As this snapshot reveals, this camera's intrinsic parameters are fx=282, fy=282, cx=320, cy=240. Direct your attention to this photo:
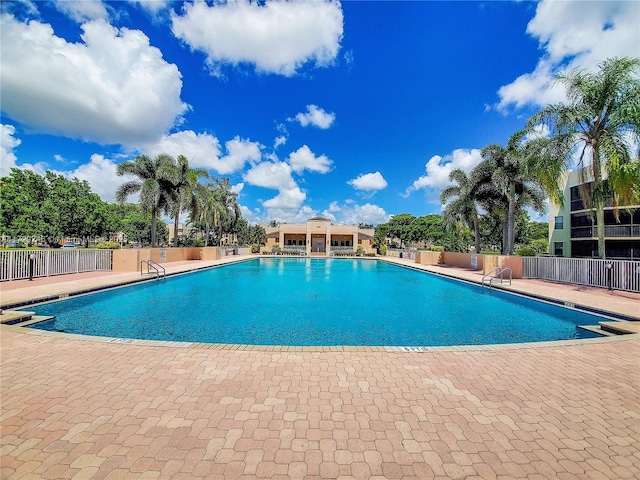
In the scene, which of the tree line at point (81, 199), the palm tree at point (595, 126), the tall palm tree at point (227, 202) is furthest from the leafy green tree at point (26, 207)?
the palm tree at point (595, 126)

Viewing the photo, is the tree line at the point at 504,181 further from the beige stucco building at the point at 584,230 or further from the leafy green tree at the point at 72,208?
the beige stucco building at the point at 584,230

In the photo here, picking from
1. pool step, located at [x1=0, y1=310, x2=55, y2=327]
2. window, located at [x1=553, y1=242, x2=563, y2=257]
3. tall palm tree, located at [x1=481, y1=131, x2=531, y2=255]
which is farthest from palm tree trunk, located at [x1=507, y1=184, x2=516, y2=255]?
pool step, located at [x1=0, y1=310, x2=55, y2=327]

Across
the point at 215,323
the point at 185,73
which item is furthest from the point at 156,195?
the point at 215,323

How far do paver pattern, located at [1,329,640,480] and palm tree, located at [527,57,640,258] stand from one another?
35.1 feet

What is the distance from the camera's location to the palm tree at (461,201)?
2131 cm

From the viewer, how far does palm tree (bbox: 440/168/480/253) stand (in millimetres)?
21309

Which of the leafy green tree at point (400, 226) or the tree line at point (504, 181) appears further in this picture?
the leafy green tree at point (400, 226)

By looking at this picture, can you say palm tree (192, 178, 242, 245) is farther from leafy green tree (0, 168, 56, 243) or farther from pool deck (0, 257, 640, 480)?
pool deck (0, 257, 640, 480)

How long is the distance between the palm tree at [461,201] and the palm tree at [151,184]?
872 inches

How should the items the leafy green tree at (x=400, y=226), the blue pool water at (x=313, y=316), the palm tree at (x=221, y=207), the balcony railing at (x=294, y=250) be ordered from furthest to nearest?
the leafy green tree at (x=400, y=226) → the balcony railing at (x=294, y=250) → the palm tree at (x=221, y=207) → the blue pool water at (x=313, y=316)

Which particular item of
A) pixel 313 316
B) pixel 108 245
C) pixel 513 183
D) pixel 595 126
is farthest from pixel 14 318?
pixel 513 183

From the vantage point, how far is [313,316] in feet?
27.2

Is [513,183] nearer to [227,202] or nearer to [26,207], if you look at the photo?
[227,202]

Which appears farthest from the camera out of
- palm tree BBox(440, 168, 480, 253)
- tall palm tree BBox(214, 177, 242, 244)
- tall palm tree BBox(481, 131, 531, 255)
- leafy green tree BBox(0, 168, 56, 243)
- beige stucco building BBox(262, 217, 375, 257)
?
beige stucco building BBox(262, 217, 375, 257)
